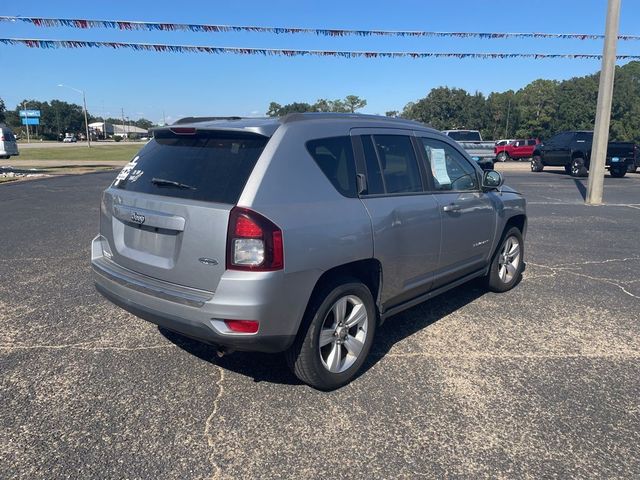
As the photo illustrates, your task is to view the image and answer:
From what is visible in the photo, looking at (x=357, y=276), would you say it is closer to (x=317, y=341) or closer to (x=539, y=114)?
(x=317, y=341)

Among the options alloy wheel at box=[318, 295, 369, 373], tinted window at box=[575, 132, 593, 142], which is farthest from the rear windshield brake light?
tinted window at box=[575, 132, 593, 142]

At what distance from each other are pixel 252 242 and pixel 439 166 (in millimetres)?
2186

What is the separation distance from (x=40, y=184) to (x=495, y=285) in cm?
1600

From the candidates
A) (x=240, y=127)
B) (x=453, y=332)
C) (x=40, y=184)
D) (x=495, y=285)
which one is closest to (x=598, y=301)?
(x=495, y=285)

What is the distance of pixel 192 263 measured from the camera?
291cm

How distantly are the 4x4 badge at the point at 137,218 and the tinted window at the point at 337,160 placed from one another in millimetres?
1123

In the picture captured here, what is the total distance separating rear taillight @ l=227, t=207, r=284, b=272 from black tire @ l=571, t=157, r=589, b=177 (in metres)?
21.8

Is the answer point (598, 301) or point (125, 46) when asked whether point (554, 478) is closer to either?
point (598, 301)

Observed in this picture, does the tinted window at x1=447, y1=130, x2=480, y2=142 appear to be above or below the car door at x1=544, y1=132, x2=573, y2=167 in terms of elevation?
above

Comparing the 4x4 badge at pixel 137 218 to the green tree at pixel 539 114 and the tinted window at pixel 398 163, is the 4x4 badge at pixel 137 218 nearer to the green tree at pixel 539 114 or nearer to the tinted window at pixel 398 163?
the tinted window at pixel 398 163

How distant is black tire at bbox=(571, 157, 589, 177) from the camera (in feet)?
70.0

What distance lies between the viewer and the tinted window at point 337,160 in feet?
10.6

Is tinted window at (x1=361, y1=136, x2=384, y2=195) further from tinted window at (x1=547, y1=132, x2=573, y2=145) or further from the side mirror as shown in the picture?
tinted window at (x1=547, y1=132, x2=573, y2=145)

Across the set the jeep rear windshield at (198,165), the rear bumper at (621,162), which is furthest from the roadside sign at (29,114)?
the jeep rear windshield at (198,165)
